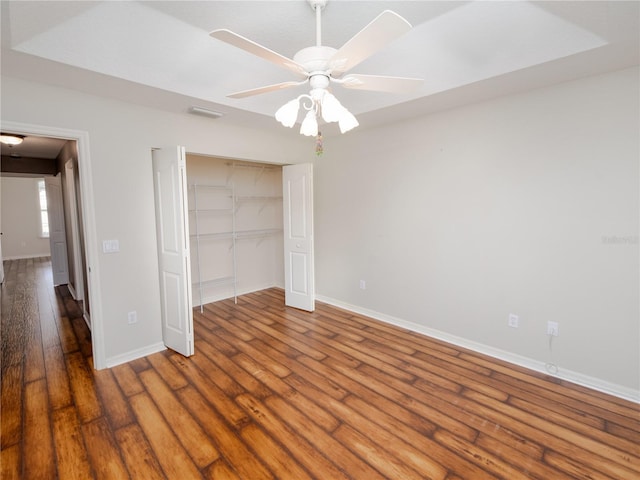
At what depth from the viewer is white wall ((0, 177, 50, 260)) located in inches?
326

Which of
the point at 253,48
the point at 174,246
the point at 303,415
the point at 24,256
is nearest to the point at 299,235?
the point at 174,246

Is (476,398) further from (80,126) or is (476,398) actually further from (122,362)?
(80,126)

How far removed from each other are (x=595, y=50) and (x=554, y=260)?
61.3 inches

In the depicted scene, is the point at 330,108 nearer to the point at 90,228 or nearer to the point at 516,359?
the point at 90,228

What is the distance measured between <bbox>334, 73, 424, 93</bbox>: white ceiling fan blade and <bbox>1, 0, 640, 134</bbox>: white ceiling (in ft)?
2.18

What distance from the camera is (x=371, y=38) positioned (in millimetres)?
1280

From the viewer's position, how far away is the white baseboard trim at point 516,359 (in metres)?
2.40

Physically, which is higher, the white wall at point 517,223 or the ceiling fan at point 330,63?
the ceiling fan at point 330,63

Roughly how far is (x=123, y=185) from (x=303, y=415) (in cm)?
255

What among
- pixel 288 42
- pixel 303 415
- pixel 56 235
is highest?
pixel 288 42

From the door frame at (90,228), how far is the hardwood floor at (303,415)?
279 mm

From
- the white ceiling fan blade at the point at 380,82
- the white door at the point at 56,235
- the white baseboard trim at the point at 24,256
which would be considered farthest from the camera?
the white baseboard trim at the point at 24,256

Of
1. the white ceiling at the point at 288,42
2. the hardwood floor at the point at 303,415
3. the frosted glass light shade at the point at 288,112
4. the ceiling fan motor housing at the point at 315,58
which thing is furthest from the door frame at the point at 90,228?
the ceiling fan motor housing at the point at 315,58

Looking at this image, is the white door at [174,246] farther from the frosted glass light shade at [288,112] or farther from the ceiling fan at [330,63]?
the frosted glass light shade at [288,112]
